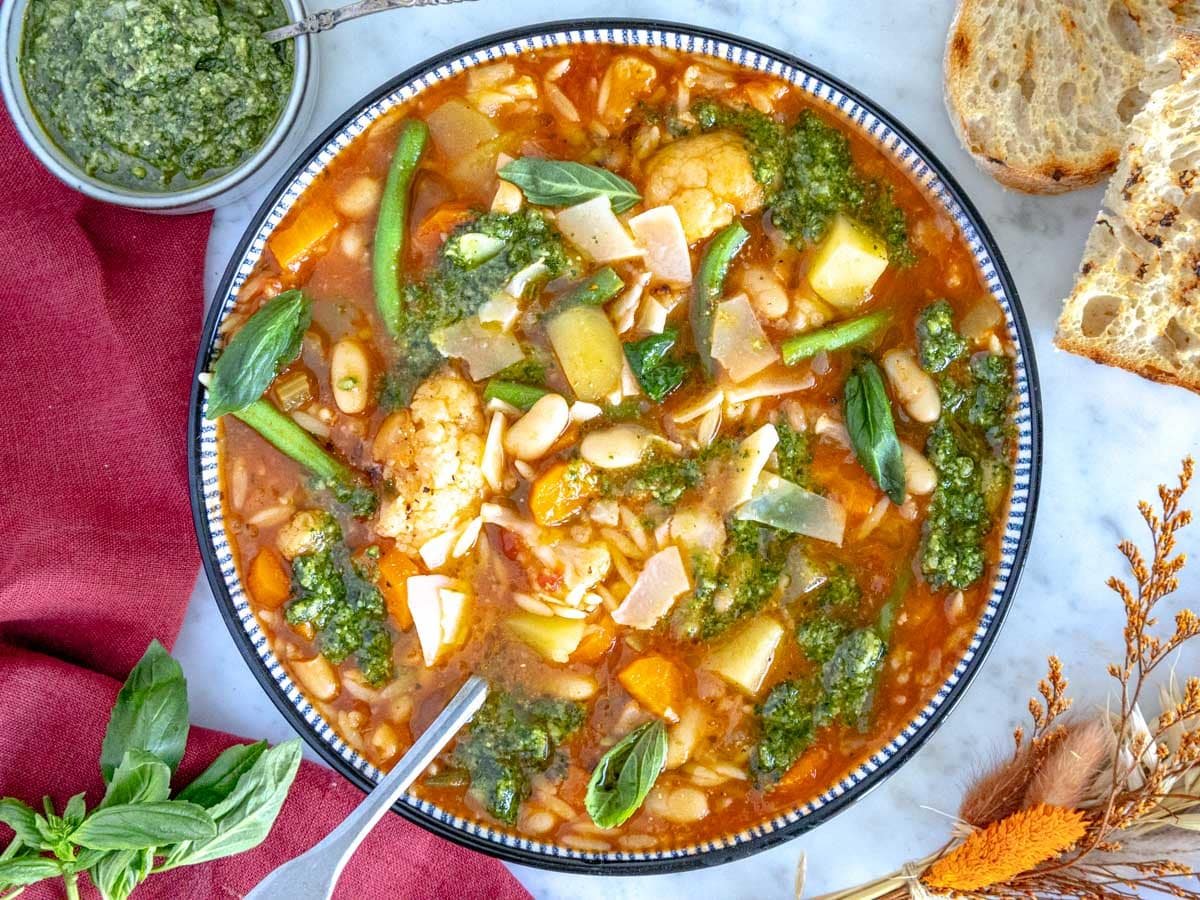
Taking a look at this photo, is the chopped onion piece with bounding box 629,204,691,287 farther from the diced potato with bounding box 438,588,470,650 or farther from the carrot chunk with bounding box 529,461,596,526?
the diced potato with bounding box 438,588,470,650

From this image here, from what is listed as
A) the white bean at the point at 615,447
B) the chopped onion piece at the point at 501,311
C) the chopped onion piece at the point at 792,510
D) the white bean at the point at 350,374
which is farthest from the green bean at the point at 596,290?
the chopped onion piece at the point at 792,510

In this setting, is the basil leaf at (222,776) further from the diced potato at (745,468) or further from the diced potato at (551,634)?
the diced potato at (745,468)

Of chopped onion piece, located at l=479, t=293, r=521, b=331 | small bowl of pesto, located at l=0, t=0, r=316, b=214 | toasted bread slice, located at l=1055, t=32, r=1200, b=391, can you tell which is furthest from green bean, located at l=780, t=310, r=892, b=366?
small bowl of pesto, located at l=0, t=0, r=316, b=214

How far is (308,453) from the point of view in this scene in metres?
3.63

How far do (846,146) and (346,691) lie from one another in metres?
2.31

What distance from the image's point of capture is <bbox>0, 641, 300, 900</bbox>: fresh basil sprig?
336 cm

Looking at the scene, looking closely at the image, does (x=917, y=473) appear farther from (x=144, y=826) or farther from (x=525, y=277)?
(x=144, y=826)

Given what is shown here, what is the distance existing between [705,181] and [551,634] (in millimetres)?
1455

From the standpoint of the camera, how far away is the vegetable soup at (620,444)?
11.5 feet

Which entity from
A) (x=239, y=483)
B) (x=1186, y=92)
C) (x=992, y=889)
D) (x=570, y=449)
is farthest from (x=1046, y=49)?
(x=239, y=483)

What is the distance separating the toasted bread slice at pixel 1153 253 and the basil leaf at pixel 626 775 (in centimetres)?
179

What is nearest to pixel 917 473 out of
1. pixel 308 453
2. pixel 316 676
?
pixel 308 453

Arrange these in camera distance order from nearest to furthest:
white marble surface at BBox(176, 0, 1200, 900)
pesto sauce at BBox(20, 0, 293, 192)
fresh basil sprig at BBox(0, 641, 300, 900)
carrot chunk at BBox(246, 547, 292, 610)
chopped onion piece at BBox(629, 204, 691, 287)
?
pesto sauce at BBox(20, 0, 293, 192)
fresh basil sprig at BBox(0, 641, 300, 900)
chopped onion piece at BBox(629, 204, 691, 287)
carrot chunk at BBox(246, 547, 292, 610)
white marble surface at BBox(176, 0, 1200, 900)

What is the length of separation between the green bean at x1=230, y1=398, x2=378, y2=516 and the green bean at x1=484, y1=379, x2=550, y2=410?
50 cm
